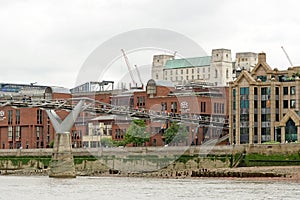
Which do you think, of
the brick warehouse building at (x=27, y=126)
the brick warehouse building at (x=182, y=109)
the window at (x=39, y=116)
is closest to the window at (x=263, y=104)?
the brick warehouse building at (x=182, y=109)

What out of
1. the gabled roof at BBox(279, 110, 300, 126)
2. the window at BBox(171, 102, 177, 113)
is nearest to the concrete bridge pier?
the gabled roof at BBox(279, 110, 300, 126)

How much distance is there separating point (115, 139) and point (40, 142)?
686 inches

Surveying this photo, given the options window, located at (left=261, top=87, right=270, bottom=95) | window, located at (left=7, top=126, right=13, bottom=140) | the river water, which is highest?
window, located at (left=261, top=87, right=270, bottom=95)

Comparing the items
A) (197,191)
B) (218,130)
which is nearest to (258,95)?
(218,130)

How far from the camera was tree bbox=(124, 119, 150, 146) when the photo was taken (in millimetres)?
150125

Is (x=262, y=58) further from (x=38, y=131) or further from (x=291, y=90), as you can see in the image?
(x=38, y=131)

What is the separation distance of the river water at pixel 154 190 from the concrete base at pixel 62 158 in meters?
8.64

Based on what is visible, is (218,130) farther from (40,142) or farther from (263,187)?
(263,187)

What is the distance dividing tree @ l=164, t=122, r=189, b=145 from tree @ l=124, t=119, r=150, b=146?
3.86m

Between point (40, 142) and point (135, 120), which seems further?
point (40, 142)

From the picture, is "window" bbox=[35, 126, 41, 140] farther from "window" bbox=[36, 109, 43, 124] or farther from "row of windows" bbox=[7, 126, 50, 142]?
"window" bbox=[36, 109, 43, 124]

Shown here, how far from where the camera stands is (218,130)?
154375 millimetres

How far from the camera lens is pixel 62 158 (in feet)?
376

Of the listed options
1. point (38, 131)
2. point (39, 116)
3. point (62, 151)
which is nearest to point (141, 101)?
point (39, 116)
